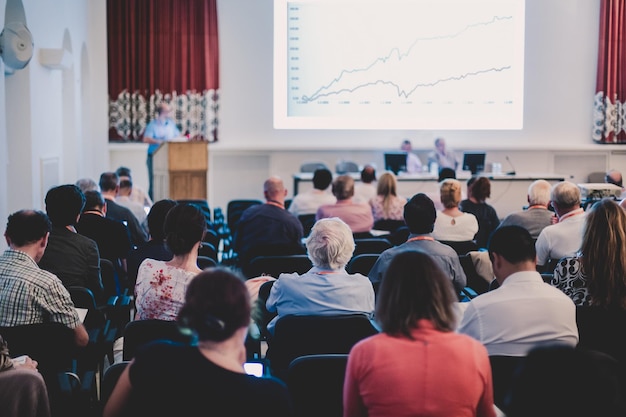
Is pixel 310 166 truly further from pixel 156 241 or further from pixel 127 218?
pixel 156 241

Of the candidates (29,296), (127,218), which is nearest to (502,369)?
(29,296)

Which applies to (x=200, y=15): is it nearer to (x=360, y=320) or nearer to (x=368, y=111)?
(x=368, y=111)

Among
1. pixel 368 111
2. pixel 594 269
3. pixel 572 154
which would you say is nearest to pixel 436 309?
pixel 594 269

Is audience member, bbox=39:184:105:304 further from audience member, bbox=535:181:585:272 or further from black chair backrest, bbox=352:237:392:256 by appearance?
audience member, bbox=535:181:585:272

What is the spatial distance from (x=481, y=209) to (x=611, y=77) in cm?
719

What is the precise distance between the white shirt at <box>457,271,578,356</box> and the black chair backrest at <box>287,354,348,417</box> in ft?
2.10

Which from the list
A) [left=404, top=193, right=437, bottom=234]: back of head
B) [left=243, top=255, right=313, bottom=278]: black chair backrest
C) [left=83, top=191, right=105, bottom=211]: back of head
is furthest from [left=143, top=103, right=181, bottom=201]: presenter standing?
[left=404, top=193, right=437, bottom=234]: back of head

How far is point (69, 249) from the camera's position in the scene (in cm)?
431

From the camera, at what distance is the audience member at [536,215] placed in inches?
233

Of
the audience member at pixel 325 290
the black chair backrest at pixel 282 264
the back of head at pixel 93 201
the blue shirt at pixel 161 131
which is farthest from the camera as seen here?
the blue shirt at pixel 161 131

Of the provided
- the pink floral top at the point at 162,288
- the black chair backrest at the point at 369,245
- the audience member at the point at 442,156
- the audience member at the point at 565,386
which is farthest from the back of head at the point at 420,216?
the audience member at the point at 442,156

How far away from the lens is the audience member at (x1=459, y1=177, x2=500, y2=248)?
6.64 meters

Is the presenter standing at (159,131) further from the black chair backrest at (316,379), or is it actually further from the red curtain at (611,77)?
the black chair backrest at (316,379)

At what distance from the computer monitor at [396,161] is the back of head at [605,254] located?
7922 mm
